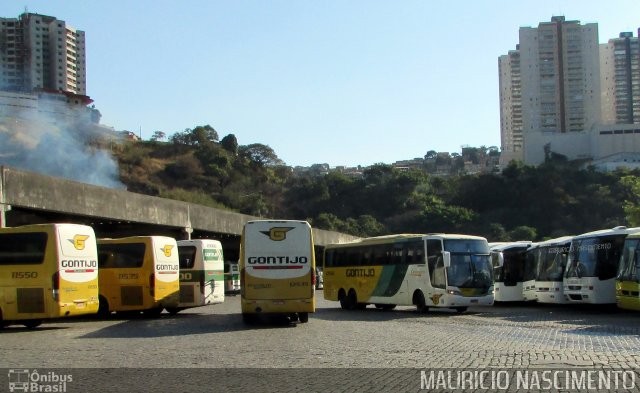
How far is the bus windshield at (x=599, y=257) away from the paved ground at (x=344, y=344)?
1.67 m

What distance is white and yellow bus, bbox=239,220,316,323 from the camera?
846 inches

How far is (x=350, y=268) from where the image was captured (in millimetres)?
31781

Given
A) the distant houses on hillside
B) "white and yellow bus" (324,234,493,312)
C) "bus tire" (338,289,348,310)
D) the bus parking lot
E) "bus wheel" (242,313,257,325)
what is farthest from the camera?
the distant houses on hillside

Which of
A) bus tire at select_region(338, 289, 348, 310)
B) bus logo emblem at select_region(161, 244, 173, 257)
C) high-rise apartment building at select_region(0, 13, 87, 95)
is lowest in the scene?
bus tire at select_region(338, 289, 348, 310)

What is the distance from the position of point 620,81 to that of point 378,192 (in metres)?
72.2

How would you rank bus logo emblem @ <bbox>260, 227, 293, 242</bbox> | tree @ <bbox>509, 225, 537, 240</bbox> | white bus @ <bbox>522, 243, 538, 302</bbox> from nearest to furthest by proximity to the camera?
bus logo emblem @ <bbox>260, 227, 293, 242</bbox> → white bus @ <bbox>522, 243, 538, 302</bbox> → tree @ <bbox>509, 225, 537, 240</bbox>

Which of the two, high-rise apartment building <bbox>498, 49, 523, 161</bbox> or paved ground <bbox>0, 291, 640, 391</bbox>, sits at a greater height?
high-rise apartment building <bbox>498, 49, 523, 161</bbox>

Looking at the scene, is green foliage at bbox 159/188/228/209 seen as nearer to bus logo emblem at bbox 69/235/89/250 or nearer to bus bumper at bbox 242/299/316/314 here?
bus logo emblem at bbox 69/235/89/250

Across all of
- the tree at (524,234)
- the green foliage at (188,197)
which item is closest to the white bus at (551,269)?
the tree at (524,234)

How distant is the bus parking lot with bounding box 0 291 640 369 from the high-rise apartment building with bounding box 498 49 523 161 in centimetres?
13900

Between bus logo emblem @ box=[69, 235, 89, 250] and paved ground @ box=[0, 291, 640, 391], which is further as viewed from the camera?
bus logo emblem @ box=[69, 235, 89, 250]

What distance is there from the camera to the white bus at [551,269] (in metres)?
28.6

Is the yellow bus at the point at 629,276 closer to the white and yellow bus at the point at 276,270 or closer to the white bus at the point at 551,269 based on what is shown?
the white bus at the point at 551,269

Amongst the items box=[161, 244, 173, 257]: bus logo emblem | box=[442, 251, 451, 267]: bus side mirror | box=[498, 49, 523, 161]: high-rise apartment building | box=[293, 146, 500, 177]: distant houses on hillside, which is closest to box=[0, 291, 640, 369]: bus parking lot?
box=[442, 251, 451, 267]: bus side mirror
